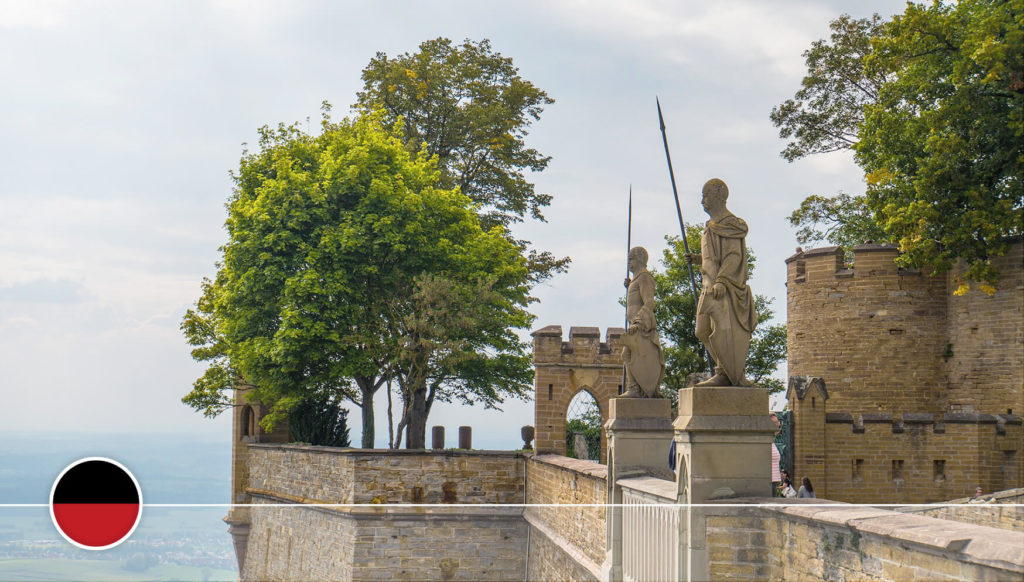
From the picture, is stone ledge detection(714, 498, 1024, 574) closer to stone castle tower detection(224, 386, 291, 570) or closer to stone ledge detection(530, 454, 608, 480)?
stone ledge detection(530, 454, 608, 480)

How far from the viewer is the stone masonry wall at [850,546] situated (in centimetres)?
522

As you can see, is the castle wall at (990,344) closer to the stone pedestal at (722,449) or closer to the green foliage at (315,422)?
the green foliage at (315,422)

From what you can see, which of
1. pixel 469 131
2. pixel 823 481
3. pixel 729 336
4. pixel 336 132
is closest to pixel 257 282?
pixel 336 132

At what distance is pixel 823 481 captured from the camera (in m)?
22.5

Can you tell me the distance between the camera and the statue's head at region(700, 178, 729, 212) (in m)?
8.97

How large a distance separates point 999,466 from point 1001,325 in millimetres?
3004

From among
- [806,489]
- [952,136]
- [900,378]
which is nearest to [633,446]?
[806,489]

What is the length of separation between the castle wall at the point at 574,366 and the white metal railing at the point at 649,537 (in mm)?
11115

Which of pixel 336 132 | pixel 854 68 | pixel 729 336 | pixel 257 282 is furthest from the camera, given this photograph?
pixel 854 68

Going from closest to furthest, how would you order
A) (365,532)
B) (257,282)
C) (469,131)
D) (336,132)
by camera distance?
(365,532) → (257,282) → (336,132) → (469,131)

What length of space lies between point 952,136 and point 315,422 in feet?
57.5

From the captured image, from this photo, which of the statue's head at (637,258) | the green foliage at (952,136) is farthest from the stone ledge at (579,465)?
the green foliage at (952,136)

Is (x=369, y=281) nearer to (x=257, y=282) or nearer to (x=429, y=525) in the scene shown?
(x=257, y=282)

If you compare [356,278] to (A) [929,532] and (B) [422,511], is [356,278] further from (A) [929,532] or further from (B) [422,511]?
(A) [929,532]
